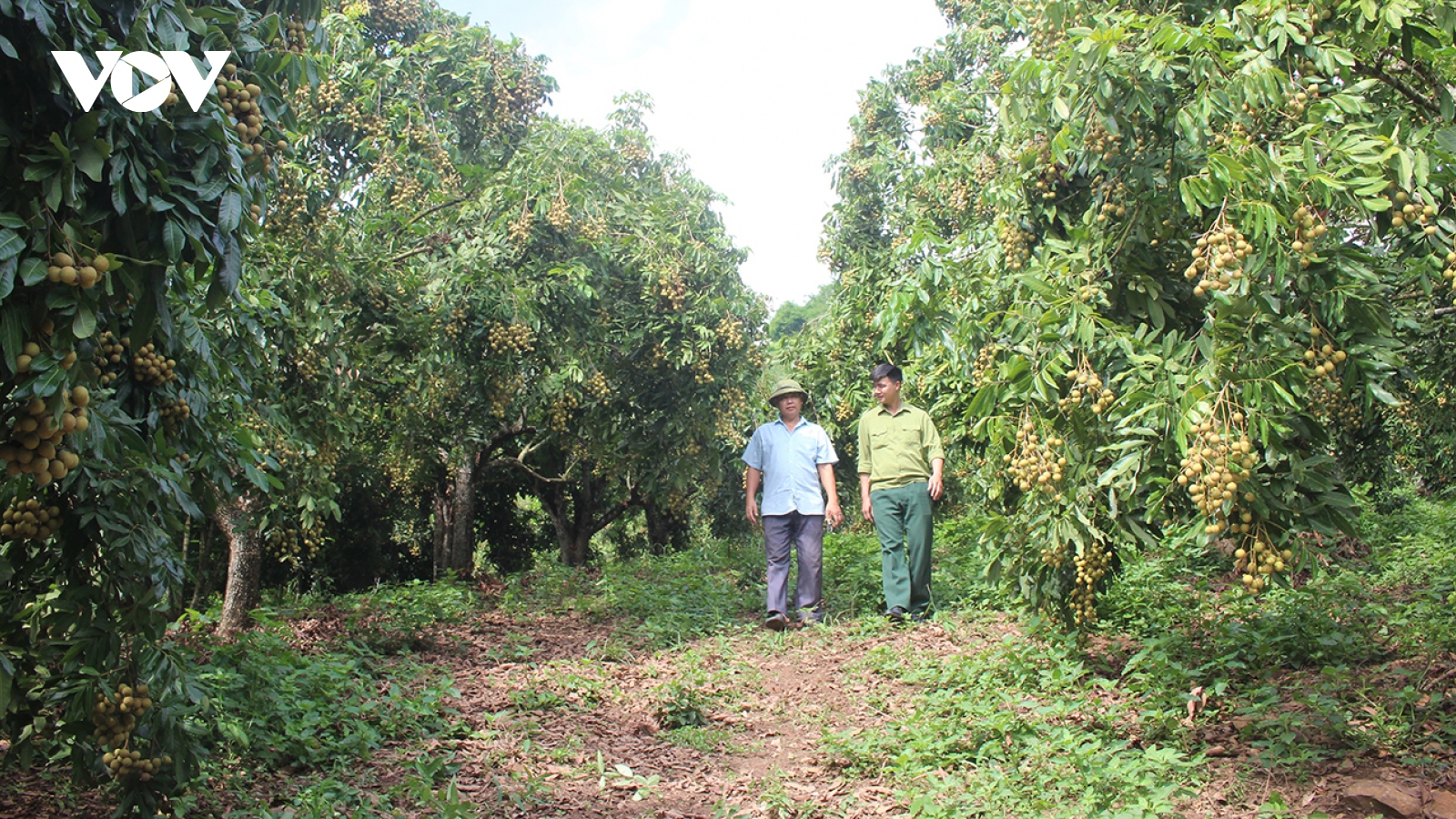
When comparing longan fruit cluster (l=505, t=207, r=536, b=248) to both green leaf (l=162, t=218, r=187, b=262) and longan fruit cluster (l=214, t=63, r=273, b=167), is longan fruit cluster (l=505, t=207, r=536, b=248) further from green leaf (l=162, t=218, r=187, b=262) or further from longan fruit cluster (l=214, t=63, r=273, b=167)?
green leaf (l=162, t=218, r=187, b=262)

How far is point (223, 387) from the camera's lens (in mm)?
4156

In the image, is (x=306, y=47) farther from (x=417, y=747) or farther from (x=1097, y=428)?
(x=1097, y=428)

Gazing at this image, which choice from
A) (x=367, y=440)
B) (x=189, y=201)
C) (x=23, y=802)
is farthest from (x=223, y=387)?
(x=367, y=440)

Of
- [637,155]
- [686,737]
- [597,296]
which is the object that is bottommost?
[686,737]

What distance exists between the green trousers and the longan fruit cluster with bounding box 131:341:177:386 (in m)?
4.50

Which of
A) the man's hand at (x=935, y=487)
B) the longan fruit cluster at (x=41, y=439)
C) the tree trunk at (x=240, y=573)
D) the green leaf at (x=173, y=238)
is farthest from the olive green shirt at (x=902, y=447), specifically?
the longan fruit cluster at (x=41, y=439)

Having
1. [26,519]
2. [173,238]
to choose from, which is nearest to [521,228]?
[26,519]

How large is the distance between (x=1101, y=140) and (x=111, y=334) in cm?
327

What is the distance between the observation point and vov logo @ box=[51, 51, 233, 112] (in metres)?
2.03

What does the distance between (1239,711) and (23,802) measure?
459 centimetres

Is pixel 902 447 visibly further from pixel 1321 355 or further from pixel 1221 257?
pixel 1221 257

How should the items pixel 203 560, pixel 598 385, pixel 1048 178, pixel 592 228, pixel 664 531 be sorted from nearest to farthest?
pixel 1048 178 → pixel 592 228 → pixel 598 385 → pixel 203 560 → pixel 664 531

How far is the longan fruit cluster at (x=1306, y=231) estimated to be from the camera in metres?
2.84

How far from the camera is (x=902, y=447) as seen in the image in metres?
6.50
